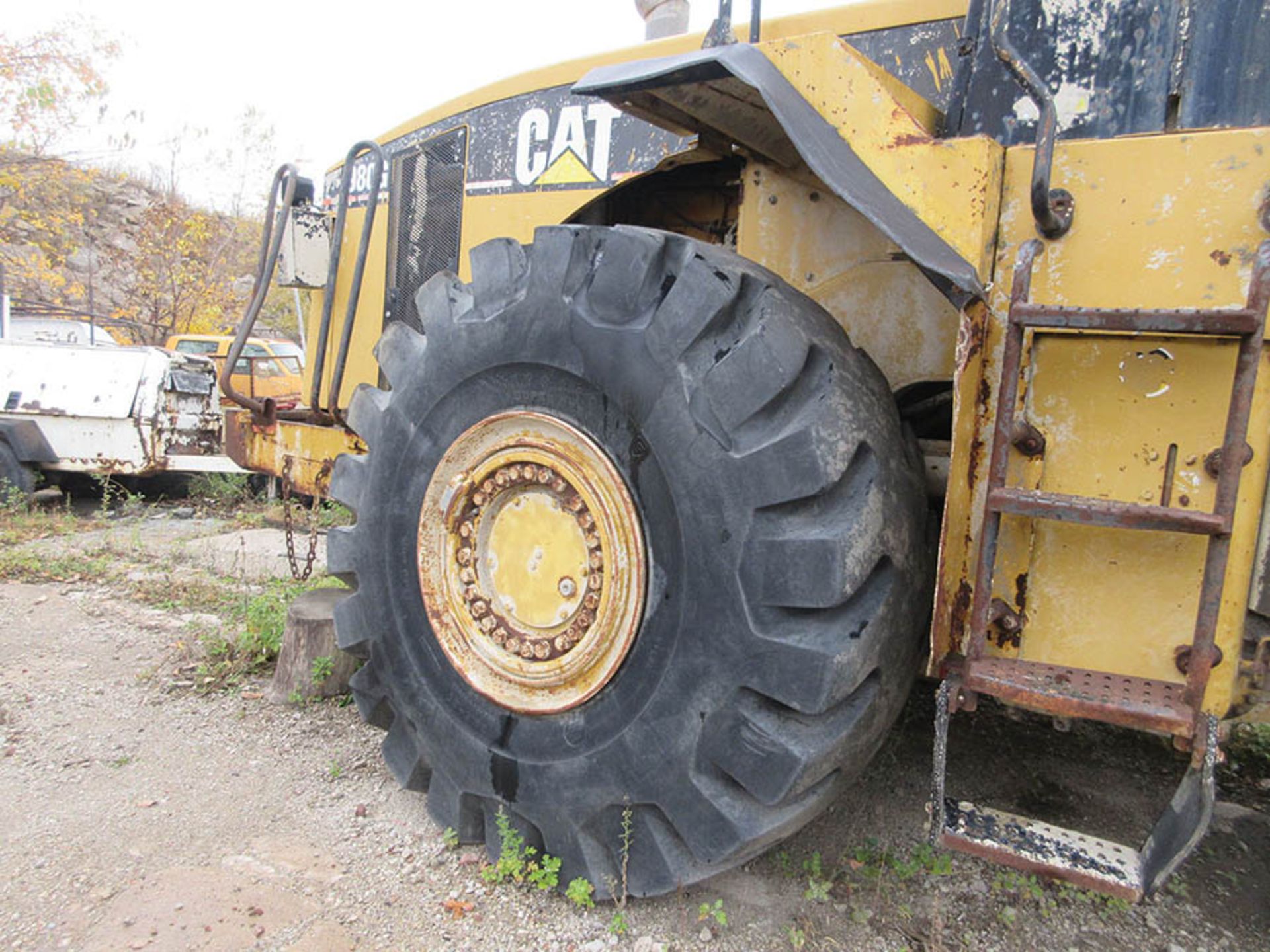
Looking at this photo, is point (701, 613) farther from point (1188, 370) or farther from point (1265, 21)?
point (1265, 21)

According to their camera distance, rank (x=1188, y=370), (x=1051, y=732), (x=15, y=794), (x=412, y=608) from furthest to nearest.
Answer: (x=1051, y=732), (x=15, y=794), (x=412, y=608), (x=1188, y=370)

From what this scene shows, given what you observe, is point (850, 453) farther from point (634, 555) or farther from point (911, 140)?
point (911, 140)

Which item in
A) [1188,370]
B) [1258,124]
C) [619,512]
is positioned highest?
[1258,124]

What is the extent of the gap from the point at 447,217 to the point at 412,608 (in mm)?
2234

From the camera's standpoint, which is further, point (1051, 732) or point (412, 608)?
point (1051, 732)

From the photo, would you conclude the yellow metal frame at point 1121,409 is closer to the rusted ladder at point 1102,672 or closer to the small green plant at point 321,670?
the rusted ladder at point 1102,672

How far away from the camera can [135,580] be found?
18.0 feet

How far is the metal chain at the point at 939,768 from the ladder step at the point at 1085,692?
74mm

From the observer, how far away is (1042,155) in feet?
5.77

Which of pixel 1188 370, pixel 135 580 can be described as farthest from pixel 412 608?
pixel 135 580

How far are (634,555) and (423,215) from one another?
2788 mm

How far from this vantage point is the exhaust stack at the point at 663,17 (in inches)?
129

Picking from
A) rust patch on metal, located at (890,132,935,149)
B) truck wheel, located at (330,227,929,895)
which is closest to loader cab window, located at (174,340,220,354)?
truck wheel, located at (330,227,929,895)

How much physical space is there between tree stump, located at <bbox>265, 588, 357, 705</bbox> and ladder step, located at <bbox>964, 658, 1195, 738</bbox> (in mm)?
2579
